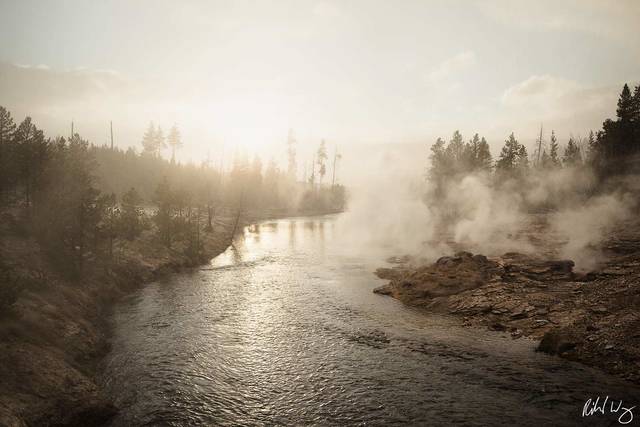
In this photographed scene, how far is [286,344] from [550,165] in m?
96.4

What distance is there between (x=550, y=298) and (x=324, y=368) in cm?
1899

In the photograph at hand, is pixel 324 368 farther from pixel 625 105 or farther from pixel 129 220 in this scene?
pixel 625 105

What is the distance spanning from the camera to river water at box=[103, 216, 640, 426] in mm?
15109

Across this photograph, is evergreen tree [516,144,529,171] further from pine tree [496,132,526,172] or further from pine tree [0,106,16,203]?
pine tree [0,106,16,203]

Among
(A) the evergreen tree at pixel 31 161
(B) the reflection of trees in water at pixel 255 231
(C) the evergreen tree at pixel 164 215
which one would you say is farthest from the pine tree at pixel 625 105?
(A) the evergreen tree at pixel 31 161

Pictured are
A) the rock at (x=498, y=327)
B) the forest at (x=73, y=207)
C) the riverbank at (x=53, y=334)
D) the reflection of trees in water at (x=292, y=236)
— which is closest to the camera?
the riverbank at (x=53, y=334)

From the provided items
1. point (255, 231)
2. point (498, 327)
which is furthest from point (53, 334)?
point (255, 231)

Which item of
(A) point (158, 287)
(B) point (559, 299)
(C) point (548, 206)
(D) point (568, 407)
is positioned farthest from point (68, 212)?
(C) point (548, 206)

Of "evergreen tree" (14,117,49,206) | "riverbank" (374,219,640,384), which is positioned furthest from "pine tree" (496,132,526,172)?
"evergreen tree" (14,117,49,206)

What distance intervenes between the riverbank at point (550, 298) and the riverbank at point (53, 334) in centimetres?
2336

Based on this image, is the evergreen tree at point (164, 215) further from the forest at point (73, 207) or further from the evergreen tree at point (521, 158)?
the evergreen tree at point (521, 158)

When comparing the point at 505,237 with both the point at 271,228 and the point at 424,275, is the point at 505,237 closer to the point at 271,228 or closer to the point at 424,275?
the point at 424,275

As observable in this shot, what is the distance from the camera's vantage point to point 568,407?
15094mm

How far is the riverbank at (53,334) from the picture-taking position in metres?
14.0
